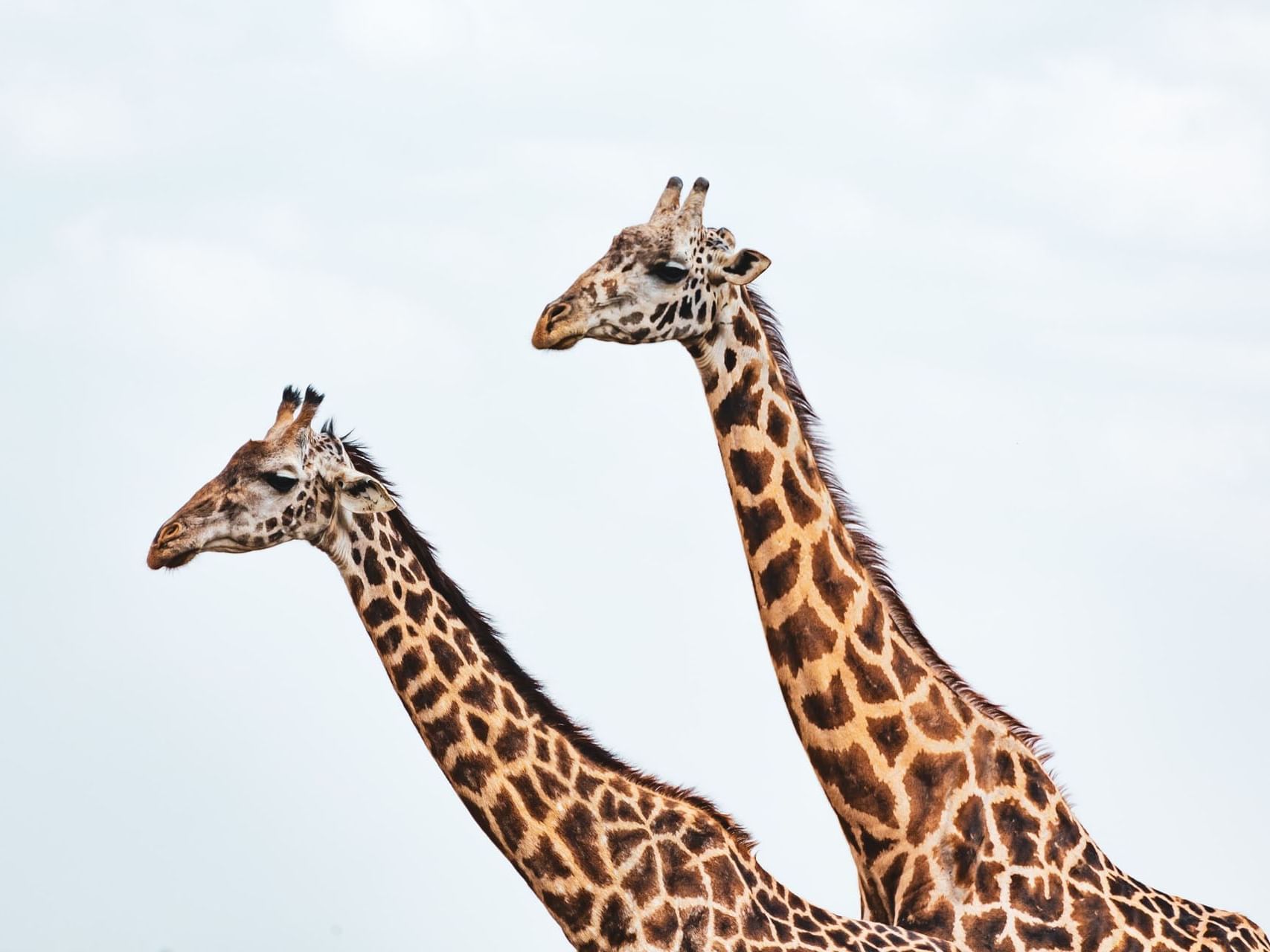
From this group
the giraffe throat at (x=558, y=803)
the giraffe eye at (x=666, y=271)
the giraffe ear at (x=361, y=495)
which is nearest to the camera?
the giraffe throat at (x=558, y=803)

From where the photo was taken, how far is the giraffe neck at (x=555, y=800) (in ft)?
37.8

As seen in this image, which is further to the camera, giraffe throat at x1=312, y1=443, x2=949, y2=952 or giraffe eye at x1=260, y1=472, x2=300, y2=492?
giraffe eye at x1=260, y1=472, x2=300, y2=492

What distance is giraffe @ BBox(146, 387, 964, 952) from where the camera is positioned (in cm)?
1154

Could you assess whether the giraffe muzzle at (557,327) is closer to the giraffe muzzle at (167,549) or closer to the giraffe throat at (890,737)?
the giraffe throat at (890,737)

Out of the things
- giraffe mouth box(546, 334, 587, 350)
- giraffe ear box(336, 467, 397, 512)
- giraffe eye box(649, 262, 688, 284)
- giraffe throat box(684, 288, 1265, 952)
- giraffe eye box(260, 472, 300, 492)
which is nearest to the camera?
giraffe throat box(684, 288, 1265, 952)

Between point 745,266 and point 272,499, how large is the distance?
9.47ft

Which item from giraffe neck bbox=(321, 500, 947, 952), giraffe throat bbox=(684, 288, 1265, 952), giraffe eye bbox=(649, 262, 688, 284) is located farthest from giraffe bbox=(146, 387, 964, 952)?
giraffe eye bbox=(649, 262, 688, 284)

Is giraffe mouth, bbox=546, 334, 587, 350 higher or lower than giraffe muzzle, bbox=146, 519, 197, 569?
higher

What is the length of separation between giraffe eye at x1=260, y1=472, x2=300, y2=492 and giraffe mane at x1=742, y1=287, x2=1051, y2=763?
9.28 feet

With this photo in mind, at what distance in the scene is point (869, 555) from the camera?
44.5 ft

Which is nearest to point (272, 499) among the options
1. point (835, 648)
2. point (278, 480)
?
point (278, 480)

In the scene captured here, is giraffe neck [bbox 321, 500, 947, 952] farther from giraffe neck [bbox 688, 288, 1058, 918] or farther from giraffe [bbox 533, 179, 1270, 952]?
giraffe neck [bbox 688, 288, 1058, 918]

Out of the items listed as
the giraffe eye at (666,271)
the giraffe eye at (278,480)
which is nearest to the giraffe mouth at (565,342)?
the giraffe eye at (666,271)

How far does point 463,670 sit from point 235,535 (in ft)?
4.50
